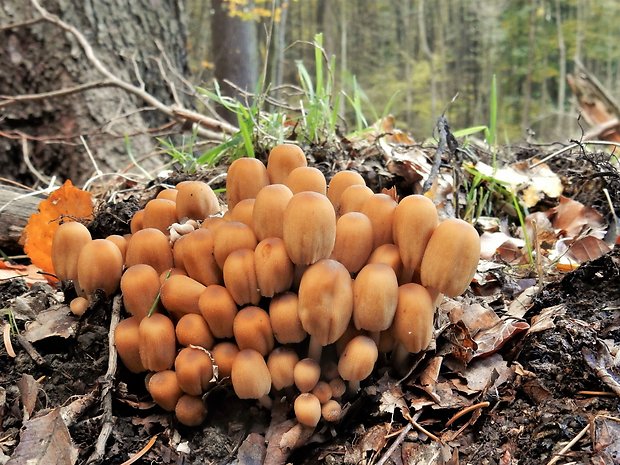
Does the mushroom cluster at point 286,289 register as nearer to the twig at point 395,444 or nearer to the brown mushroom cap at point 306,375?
the brown mushroom cap at point 306,375

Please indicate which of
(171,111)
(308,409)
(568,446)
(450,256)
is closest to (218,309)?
(308,409)

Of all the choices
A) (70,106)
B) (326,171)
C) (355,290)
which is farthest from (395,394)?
(70,106)

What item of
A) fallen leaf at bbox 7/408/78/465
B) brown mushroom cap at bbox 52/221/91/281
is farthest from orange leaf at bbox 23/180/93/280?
fallen leaf at bbox 7/408/78/465

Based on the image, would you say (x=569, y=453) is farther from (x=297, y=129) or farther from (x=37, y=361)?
(x=297, y=129)

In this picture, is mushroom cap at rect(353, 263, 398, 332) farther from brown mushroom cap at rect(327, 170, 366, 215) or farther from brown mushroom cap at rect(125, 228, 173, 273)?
brown mushroom cap at rect(125, 228, 173, 273)

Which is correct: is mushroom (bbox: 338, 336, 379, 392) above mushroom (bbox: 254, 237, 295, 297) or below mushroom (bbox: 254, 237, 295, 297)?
below

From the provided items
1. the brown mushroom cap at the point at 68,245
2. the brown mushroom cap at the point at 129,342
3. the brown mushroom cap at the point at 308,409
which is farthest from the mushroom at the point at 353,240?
the brown mushroom cap at the point at 68,245
